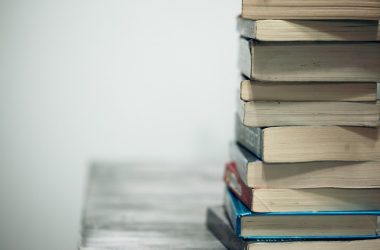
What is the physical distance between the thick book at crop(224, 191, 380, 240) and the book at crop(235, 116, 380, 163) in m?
0.09

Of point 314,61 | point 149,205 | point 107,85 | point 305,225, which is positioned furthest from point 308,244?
point 107,85

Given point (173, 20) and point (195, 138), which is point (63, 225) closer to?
point (195, 138)

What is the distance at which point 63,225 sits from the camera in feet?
9.41

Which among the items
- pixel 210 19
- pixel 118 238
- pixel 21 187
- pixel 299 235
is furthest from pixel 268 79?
pixel 21 187

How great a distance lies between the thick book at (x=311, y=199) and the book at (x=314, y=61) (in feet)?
0.61

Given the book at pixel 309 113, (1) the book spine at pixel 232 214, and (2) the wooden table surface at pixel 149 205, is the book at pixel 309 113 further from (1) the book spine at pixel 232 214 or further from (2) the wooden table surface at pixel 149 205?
(2) the wooden table surface at pixel 149 205

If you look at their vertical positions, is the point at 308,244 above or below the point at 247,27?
below

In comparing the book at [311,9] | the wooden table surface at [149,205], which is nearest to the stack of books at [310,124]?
the book at [311,9]

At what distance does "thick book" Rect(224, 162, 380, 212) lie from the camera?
1.24 m

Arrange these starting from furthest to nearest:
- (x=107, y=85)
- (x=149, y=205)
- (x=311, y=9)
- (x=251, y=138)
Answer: (x=107, y=85), (x=149, y=205), (x=251, y=138), (x=311, y=9)

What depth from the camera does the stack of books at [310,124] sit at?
1179 millimetres

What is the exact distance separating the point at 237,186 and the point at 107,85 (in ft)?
4.88

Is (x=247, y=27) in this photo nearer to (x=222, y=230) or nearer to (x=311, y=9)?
(x=311, y=9)

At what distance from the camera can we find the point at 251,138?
131cm
